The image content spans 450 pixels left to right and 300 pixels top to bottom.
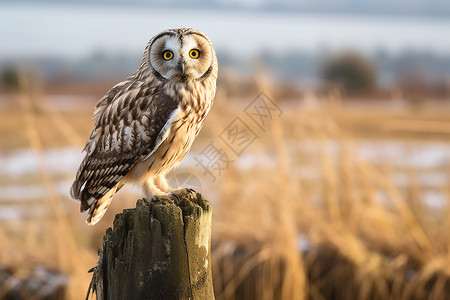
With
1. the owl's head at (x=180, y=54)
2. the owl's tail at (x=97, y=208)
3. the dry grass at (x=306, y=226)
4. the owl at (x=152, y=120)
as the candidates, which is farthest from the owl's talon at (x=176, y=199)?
the dry grass at (x=306, y=226)

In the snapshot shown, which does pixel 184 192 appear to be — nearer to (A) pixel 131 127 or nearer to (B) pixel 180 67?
(A) pixel 131 127

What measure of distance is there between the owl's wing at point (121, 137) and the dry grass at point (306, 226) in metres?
1.46

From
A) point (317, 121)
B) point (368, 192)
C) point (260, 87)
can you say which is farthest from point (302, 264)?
point (260, 87)

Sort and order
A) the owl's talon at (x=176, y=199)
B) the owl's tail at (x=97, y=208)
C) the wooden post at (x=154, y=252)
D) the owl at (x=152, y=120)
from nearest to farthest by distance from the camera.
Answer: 1. the wooden post at (x=154, y=252)
2. the owl's talon at (x=176, y=199)
3. the owl at (x=152, y=120)
4. the owl's tail at (x=97, y=208)

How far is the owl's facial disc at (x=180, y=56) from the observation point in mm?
1839

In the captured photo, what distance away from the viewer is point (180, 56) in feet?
5.95

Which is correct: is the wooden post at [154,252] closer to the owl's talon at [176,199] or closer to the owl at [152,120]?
the owl's talon at [176,199]

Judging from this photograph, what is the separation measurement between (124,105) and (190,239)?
0.67 meters

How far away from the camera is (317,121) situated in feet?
12.7

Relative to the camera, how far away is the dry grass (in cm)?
362

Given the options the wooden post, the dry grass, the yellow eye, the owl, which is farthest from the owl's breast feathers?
the dry grass

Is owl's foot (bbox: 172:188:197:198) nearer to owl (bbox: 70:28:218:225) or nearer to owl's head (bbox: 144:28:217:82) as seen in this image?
owl (bbox: 70:28:218:225)

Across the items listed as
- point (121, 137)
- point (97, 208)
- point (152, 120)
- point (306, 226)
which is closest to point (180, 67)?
point (152, 120)

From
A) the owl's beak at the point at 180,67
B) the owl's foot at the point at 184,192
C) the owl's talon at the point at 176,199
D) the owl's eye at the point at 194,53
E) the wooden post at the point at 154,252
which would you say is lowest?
the wooden post at the point at 154,252
